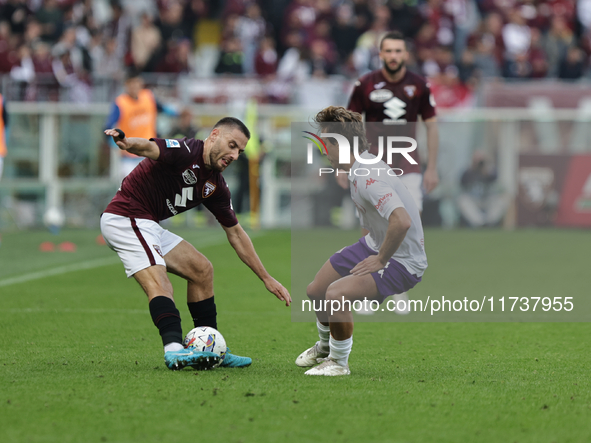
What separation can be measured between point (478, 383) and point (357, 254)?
1015 millimetres

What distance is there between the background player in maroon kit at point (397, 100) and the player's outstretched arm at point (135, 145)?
2.83 metres

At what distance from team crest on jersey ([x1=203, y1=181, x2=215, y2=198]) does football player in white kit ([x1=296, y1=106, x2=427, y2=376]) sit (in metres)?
0.73

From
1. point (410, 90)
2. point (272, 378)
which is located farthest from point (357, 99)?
point (272, 378)

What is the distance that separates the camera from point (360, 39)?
58.6 feet

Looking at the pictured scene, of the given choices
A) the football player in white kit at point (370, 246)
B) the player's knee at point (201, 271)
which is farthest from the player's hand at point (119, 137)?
the football player in white kit at point (370, 246)

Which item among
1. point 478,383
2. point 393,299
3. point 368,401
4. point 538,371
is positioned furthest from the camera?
point 393,299

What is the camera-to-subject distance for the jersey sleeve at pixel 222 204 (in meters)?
5.07

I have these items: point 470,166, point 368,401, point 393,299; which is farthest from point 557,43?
point 368,401

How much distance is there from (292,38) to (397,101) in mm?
Answer: 10555

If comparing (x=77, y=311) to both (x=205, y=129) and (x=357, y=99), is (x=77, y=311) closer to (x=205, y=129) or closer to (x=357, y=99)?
(x=357, y=99)

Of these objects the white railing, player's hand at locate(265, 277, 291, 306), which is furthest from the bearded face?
the white railing

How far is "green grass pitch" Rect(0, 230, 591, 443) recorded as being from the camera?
345 cm

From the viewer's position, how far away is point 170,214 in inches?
204

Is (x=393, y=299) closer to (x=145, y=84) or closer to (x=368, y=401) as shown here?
(x=368, y=401)
